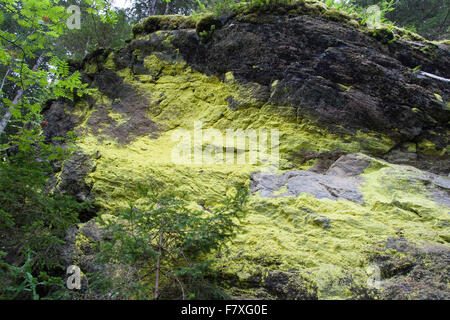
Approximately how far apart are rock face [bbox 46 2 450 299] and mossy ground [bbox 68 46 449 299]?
0.08 ft

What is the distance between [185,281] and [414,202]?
13.1ft

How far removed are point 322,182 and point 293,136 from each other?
1.37 m

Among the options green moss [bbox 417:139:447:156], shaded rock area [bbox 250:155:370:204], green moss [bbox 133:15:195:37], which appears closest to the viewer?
shaded rock area [bbox 250:155:370:204]

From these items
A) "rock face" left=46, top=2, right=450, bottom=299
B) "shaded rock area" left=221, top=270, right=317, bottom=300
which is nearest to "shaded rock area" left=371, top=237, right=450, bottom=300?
"rock face" left=46, top=2, right=450, bottom=299

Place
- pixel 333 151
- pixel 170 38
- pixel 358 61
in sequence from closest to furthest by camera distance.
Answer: pixel 333 151, pixel 358 61, pixel 170 38

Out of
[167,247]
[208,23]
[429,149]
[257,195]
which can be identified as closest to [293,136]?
[257,195]

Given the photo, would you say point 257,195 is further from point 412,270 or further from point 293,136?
point 412,270

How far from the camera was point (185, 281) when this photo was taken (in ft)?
11.6

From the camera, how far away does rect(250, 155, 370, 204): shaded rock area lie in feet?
16.7

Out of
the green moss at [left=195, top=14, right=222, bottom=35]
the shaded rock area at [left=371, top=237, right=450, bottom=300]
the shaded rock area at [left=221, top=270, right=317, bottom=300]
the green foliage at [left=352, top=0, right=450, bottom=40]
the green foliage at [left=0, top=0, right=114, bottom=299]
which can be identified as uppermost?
the green foliage at [left=352, top=0, right=450, bottom=40]

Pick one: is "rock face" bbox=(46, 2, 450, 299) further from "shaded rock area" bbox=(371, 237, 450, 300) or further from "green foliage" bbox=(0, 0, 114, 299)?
"green foliage" bbox=(0, 0, 114, 299)

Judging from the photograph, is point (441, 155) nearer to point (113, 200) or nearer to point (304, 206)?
Answer: point (304, 206)

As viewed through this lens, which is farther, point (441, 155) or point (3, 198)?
point (441, 155)

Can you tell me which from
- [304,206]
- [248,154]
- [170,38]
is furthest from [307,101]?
[170,38]
